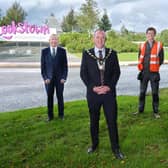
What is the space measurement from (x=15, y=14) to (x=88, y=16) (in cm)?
1492

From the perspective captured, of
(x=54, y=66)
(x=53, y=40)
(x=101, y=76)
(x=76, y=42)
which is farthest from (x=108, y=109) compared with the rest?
(x=76, y=42)

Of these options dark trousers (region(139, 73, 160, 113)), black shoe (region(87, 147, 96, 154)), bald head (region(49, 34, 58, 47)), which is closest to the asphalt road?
bald head (region(49, 34, 58, 47))

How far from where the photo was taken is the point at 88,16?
6091cm

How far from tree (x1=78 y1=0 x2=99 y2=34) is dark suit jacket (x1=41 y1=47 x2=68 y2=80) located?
52271 mm

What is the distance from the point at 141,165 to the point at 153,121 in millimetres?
2857

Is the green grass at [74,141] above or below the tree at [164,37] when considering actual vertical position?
below

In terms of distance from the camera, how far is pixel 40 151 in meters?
6.85

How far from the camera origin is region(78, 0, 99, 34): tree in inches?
2389

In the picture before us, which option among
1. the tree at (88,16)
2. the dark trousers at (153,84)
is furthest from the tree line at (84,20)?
the dark trousers at (153,84)

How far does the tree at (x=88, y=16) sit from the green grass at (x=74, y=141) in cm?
5129

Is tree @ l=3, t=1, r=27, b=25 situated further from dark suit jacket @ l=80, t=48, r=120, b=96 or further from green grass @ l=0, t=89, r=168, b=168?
dark suit jacket @ l=80, t=48, r=120, b=96

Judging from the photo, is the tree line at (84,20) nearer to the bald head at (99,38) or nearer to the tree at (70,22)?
the tree at (70,22)

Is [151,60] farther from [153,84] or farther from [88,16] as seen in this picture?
[88,16]

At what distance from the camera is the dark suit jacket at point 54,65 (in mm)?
8766
